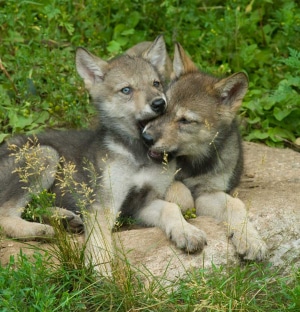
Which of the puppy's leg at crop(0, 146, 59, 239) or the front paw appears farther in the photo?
the puppy's leg at crop(0, 146, 59, 239)

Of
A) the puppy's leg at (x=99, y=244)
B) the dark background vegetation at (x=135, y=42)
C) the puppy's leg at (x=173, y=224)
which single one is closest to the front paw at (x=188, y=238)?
the puppy's leg at (x=173, y=224)

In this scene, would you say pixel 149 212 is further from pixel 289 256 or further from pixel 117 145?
pixel 289 256

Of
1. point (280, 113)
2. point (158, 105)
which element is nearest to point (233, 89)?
point (158, 105)

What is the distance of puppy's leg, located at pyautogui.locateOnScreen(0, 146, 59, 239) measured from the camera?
5465mm

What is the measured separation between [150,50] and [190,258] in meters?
2.39

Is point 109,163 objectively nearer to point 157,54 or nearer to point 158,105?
point 158,105

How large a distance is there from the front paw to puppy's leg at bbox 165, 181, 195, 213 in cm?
60

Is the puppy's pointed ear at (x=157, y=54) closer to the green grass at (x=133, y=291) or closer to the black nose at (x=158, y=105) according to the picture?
the black nose at (x=158, y=105)

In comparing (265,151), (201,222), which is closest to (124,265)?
(201,222)

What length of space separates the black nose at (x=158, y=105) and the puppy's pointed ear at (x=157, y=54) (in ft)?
2.52

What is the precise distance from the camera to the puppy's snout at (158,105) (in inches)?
230

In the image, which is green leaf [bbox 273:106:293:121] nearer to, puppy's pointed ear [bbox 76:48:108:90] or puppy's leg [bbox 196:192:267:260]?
puppy's leg [bbox 196:192:267:260]

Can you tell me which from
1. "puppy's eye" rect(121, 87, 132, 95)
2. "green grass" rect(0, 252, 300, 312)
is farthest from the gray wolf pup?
"green grass" rect(0, 252, 300, 312)

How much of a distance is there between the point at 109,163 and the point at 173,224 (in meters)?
0.93
